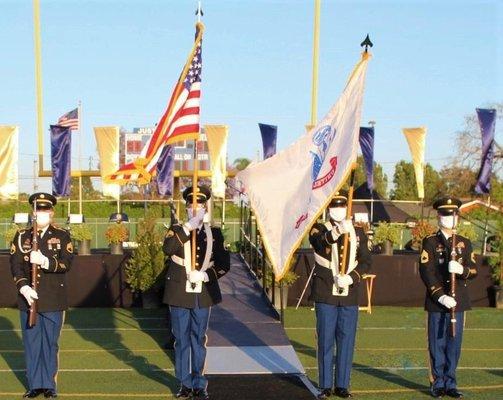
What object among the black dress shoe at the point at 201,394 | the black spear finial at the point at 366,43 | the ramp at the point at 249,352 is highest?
the black spear finial at the point at 366,43

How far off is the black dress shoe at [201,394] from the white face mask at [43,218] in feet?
6.05

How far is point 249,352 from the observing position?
27.9ft

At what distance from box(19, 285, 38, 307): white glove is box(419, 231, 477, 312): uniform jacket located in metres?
3.17

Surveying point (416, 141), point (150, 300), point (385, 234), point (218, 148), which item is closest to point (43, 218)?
point (150, 300)

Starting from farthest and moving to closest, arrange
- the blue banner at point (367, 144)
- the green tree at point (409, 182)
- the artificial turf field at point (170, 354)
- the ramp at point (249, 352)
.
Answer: the green tree at point (409, 182) → the blue banner at point (367, 144) → the artificial turf field at point (170, 354) → the ramp at point (249, 352)

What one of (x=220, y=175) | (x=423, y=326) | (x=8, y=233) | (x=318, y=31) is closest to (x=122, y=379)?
(x=423, y=326)

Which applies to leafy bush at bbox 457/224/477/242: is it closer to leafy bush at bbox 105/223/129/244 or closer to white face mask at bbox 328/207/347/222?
leafy bush at bbox 105/223/129/244

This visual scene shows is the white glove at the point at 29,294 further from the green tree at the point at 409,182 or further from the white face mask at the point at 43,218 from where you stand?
the green tree at the point at 409,182

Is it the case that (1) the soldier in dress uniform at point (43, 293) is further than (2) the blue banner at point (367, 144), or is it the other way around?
(2) the blue banner at point (367, 144)

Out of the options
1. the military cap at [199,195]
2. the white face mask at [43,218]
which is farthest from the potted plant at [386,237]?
the white face mask at [43,218]

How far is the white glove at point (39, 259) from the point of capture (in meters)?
6.72

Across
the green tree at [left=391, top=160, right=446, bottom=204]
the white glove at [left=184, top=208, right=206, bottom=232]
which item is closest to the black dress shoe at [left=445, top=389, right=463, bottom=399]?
the white glove at [left=184, top=208, right=206, bottom=232]

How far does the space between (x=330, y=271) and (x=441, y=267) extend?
928 millimetres

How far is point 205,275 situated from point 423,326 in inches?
A: 209
